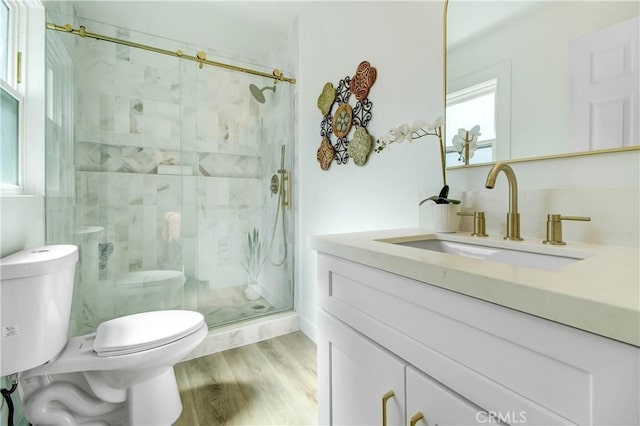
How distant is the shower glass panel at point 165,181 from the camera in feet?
Result: 5.72

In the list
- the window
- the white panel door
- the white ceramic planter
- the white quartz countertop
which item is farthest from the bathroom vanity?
the window

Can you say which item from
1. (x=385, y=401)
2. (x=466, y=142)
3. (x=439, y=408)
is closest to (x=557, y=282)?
(x=439, y=408)

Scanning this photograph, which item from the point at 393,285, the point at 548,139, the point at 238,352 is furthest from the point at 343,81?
the point at 238,352

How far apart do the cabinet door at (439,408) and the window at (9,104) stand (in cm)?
164

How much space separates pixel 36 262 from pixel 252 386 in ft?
3.62

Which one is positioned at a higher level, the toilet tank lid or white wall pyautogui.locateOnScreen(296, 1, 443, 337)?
white wall pyautogui.locateOnScreen(296, 1, 443, 337)

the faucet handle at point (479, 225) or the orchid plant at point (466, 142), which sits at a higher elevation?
the orchid plant at point (466, 142)

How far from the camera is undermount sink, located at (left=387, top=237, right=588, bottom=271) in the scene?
73 centimetres

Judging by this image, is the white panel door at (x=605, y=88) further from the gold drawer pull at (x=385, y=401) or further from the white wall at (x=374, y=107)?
the gold drawer pull at (x=385, y=401)

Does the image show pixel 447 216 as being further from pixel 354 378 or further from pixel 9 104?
pixel 9 104

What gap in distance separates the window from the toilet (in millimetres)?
448

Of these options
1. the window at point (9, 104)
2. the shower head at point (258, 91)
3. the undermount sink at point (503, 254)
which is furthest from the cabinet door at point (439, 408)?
the shower head at point (258, 91)

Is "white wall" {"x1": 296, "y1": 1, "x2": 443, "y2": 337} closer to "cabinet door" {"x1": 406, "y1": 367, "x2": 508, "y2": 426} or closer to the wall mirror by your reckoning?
the wall mirror

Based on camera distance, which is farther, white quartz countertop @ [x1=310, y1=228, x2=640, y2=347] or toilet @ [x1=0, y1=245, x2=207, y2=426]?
toilet @ [x1=0, y1=245, x2=207, y2=426]
